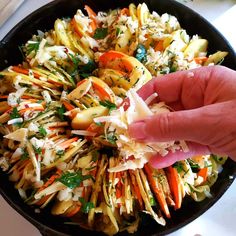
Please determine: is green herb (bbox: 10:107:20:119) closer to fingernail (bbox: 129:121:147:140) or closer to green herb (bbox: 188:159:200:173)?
Answer: fingernail (bbox: 129:121:147:140)

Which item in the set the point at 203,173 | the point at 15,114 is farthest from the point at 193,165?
the point at 15,114

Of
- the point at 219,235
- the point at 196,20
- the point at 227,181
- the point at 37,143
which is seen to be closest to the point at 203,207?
the point at 227,181

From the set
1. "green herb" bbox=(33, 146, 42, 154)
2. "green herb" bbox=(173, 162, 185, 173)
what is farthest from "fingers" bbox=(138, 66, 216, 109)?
"green herb" bbox=(33, 146, 42, 154)

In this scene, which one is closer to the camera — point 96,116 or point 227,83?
point 227,83

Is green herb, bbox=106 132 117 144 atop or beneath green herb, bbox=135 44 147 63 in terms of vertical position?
beneath

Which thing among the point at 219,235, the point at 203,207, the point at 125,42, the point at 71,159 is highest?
the point at 125,42

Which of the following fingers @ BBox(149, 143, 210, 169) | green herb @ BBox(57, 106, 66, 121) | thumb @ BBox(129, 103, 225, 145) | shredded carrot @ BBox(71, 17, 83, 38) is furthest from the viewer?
shredded carrot @ BBox(71, 17, 83, 38)

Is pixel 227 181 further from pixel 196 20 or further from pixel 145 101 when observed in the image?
pixel 196 20

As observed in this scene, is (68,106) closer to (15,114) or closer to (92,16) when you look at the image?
(15,114)
